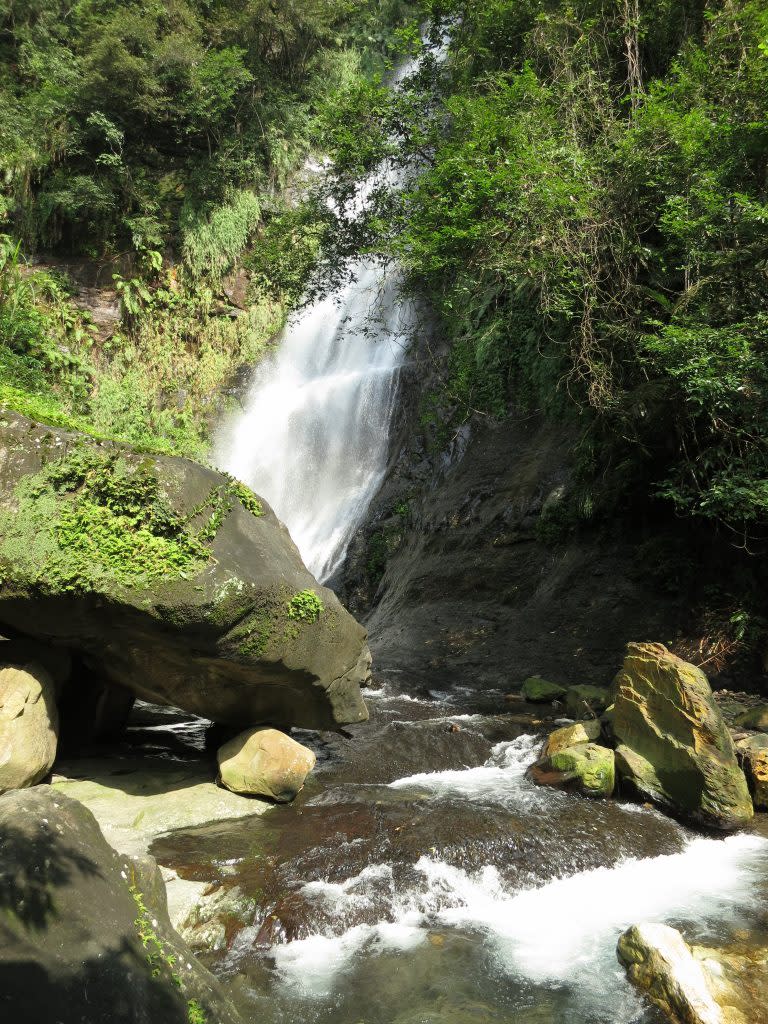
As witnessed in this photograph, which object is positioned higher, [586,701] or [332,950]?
[586,701]

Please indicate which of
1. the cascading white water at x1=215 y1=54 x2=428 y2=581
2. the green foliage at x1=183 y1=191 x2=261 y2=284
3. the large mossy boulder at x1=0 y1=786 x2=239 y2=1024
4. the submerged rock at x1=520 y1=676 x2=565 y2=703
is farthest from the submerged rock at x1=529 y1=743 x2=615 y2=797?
the green foliage at x1=183 y1=191 x2=261 y2=284

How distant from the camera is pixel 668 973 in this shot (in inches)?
147

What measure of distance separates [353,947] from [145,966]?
182 cm

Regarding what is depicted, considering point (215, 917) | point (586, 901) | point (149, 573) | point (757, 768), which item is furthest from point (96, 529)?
point (757, 768)

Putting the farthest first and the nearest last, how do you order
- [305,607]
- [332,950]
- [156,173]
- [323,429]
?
1. [156,173]
2. [323,429]
3. [305,607]
4. [332,950]

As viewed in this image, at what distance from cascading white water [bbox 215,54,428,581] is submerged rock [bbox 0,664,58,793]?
11212mm

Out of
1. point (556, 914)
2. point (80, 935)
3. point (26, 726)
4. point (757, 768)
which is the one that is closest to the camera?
point (80, 935)

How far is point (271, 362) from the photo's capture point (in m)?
24.3

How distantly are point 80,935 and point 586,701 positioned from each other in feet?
22.0

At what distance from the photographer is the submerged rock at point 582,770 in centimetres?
618

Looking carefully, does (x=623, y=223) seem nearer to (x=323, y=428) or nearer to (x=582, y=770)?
(x=582, y=770)

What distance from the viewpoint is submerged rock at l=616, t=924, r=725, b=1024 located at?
11.6 ft

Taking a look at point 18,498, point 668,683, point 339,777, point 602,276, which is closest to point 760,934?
point 668,683

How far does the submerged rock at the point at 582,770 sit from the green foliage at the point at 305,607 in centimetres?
260
